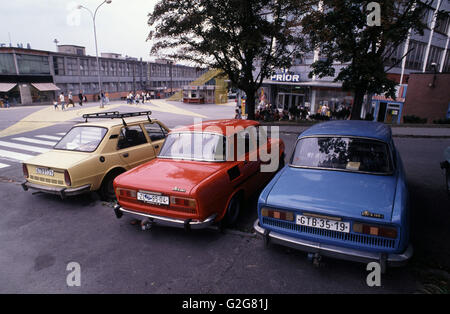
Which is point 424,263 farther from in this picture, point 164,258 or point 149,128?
point 149,128

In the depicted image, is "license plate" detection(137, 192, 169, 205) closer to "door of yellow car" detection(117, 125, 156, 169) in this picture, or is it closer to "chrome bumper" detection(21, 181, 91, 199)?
"chrome bumper" detection(21, 181, 91, 199)

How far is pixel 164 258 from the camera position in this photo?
3781 mm

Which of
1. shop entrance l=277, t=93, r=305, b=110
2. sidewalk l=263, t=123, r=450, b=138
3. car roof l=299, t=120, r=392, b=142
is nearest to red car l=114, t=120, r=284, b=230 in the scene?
car roof l=299, t=120, r=392, b=142

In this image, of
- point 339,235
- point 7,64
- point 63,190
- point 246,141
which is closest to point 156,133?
point 63,190

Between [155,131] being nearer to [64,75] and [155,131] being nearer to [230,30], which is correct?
[230,30]

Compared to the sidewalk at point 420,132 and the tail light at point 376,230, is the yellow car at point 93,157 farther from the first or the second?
the sidewalk at point 420,132

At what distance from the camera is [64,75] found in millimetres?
43531

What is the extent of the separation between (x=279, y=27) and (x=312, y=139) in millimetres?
10714

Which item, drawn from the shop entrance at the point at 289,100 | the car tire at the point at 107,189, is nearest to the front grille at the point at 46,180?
the car tire at the point at 107,189

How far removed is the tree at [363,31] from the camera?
29.9ft

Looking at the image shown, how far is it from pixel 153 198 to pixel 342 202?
2675mm

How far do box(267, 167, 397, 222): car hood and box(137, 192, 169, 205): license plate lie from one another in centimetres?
156

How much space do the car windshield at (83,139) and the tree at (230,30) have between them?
8187 mm
